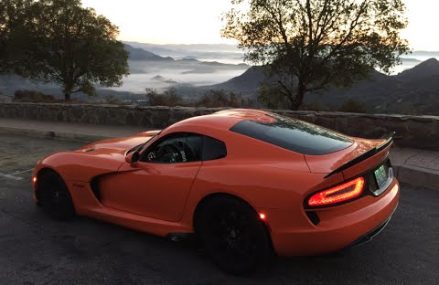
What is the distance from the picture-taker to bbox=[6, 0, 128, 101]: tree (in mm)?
30094

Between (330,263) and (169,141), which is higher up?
(169,141)

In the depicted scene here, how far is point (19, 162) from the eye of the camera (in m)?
9.56

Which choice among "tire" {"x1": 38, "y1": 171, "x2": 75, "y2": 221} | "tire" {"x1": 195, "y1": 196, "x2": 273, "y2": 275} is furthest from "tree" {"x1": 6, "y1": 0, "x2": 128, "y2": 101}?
"tire" {"x1": 195, "y1": 196, "x2": 273, "y2": 275}

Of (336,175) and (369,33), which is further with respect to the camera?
(369,33)

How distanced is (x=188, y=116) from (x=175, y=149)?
21.4 ft

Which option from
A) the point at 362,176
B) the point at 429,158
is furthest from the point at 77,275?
the point at 429,158

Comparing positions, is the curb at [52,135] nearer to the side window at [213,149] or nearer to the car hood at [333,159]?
the side window at [213,149]

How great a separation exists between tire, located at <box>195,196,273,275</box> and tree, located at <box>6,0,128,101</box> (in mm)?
26746

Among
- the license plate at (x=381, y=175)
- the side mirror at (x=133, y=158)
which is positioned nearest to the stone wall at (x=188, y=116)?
the license plate at (x=381, y=175)

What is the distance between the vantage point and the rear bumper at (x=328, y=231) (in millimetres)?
3980

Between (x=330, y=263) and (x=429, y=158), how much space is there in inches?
152

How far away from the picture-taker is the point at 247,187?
4.20 meters

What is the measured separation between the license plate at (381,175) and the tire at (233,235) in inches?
43.5

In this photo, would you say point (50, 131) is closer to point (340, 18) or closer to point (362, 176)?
point (362, 176)
